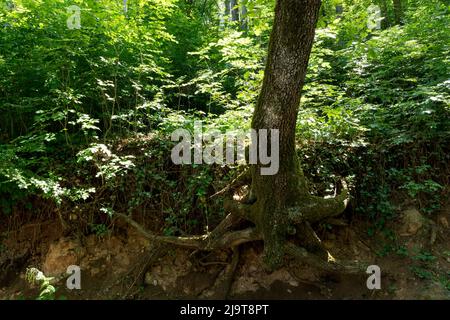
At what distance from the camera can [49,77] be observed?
514 cm

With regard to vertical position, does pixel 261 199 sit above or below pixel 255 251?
above

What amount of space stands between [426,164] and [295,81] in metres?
2.99

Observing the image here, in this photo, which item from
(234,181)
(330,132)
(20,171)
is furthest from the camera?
(330,132)

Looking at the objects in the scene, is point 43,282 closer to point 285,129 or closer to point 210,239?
point 210,239

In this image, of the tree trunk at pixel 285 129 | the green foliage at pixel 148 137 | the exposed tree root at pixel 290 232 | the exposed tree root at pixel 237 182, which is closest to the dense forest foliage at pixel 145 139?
the green foliage at pixel 148 137

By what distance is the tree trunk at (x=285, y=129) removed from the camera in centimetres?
321

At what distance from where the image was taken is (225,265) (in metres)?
5.11

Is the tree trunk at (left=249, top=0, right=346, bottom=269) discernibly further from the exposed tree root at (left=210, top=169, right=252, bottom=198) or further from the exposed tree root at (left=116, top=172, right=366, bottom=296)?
the exposed tree root at (left=210, top=169, right=252, bottom=198)

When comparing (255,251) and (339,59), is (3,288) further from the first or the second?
(339,59)

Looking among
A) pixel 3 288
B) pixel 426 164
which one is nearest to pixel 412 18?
pixel 426 164

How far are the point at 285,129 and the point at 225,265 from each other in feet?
8.34

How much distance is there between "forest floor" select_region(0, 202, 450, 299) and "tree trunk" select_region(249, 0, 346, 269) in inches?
38.6

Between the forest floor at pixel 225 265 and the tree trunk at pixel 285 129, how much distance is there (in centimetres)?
98

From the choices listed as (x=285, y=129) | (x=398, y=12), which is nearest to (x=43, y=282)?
(x=285, y=129)
